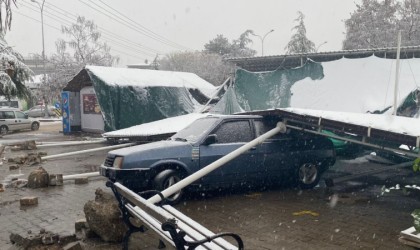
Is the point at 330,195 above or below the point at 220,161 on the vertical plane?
below

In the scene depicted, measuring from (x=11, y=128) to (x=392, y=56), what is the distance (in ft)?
72.4

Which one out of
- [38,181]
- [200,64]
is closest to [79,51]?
[200,64]

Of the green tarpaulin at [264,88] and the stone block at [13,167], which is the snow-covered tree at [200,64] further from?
the stone block at [13,167]

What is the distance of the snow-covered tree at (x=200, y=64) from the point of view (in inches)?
2265

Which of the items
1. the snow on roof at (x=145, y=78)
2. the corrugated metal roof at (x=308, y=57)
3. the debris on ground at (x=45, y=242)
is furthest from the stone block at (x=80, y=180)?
the corrugated metal roof at (x=308, y=57)

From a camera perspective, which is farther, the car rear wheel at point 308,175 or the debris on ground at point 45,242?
the car rear wheel at point 308,175

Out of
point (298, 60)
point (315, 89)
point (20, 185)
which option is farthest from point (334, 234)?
point (298, 60)

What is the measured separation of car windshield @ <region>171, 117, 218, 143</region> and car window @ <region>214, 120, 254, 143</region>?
245mm

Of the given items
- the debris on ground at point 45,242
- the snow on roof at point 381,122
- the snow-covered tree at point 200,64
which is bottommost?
the debris on ground at point 45,242

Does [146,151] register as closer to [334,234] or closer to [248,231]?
[248,231]

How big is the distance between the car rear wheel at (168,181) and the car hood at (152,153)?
281mm

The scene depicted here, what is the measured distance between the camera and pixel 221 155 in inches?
301

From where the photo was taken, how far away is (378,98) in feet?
40.7

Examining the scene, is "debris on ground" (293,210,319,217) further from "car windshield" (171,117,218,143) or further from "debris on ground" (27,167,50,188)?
"debris on ground" (27,167,50,188)
